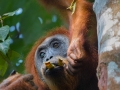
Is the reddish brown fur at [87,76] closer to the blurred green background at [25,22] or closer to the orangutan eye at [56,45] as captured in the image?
the orangutan eye at [56,45]

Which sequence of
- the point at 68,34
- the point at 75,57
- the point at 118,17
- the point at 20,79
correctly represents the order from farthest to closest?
the point at 68,34
the point at 20,79
the point at 75,57
the point at 118,17

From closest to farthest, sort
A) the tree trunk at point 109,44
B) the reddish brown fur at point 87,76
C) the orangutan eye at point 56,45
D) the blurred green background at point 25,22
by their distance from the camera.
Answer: the tree trunk at point 109,44, the reddish brown fur at point 87,76, the orangutan eye at point 56,45, the blurred green background at point 25,22

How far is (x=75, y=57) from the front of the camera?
3268 mm

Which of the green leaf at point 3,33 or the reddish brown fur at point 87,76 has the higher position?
the green leaf at point 3,33

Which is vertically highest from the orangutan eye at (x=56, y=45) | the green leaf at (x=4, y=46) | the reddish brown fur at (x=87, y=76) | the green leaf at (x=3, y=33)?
the green leaf at (x=3, y=33)

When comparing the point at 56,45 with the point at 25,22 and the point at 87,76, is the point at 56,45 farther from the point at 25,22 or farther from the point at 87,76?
the point at 25,22

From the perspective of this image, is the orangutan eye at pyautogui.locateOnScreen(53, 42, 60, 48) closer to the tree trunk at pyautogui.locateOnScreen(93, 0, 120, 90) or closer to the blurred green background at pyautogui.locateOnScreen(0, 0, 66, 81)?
the blurred green background at pyautogui.locateOnScreen(0, 0, 66, 81)

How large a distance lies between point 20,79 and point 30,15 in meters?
1.20

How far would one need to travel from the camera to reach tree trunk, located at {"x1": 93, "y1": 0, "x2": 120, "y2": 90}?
190 centimetres

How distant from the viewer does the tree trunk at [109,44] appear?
190 centimetres

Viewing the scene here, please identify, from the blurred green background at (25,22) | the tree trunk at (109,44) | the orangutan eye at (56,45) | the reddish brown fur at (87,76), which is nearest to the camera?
the tree trunk at (109,44)

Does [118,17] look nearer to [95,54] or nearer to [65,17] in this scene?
[95,54]

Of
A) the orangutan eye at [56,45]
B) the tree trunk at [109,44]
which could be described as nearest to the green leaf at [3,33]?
the orangutan eye at [56,45]

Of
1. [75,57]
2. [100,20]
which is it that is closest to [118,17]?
[100,20]
